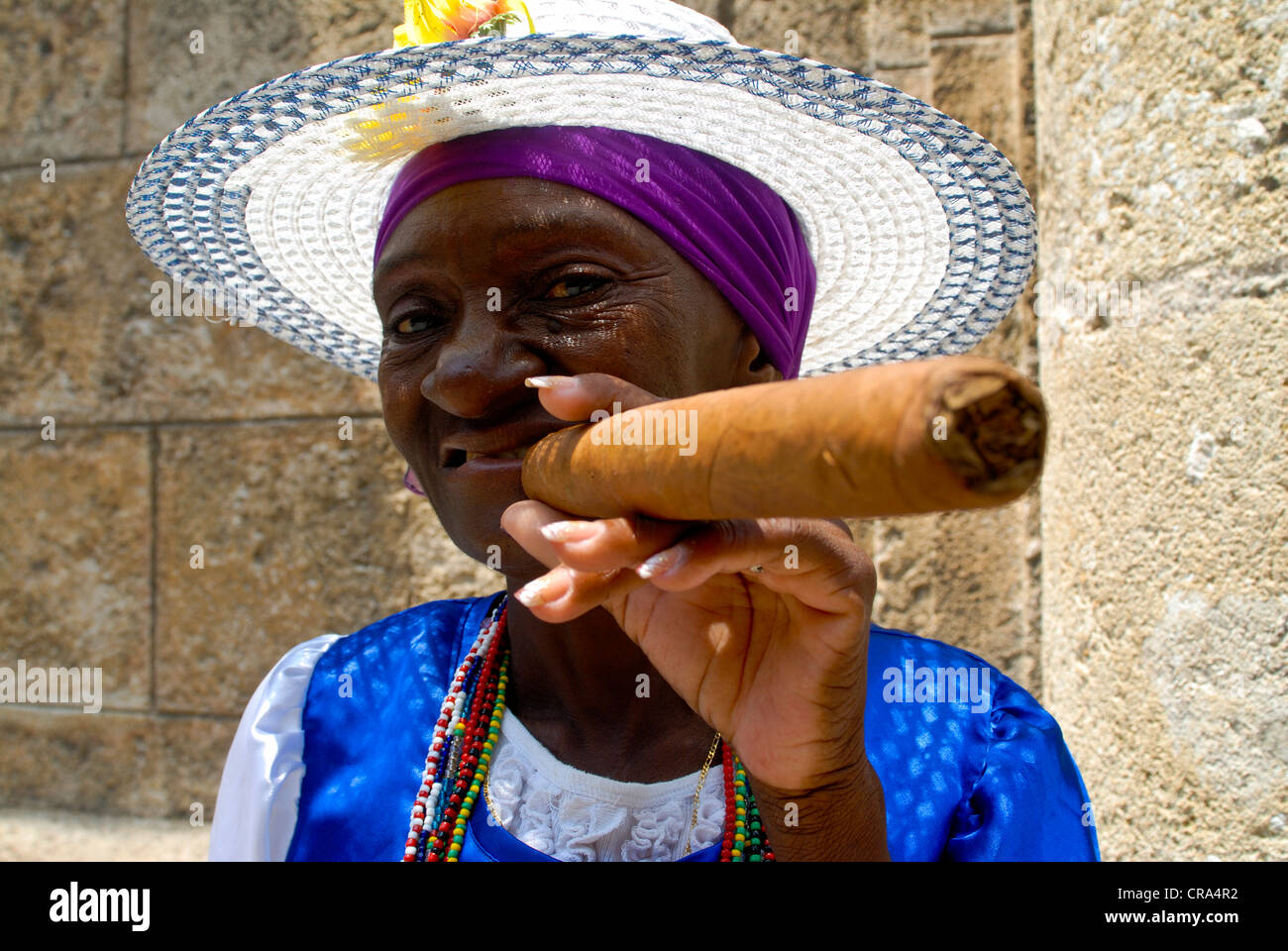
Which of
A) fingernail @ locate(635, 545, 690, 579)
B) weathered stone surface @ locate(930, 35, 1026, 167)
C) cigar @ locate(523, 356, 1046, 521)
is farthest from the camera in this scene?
weathered stone surface @ locate(930, 35, 1026, 167)

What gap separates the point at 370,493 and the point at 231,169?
5.01ft

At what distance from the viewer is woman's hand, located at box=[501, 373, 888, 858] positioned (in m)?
0.88

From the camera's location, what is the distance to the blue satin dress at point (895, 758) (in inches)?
57.5

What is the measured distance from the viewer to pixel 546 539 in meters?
0.96

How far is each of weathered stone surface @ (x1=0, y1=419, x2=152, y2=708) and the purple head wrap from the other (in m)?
2.10

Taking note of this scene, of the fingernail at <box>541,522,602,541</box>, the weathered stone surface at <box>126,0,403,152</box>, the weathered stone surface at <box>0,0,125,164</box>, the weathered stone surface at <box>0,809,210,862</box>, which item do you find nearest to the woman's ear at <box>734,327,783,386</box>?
the fingernail at <box>541,522,602,541</box>

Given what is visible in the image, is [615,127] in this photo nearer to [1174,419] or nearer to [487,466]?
[487,466]

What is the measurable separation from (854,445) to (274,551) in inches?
112

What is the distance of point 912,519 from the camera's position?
8.67ft

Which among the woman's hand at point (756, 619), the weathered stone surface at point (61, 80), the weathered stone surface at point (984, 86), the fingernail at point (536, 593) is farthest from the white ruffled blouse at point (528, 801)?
the weathered stone surface at point (61, 80)

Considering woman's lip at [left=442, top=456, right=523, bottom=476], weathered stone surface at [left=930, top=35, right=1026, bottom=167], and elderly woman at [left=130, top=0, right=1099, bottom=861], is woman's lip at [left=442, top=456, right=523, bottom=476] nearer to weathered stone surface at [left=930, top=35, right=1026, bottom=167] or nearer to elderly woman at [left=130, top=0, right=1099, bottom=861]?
elderly woman at [left=130, top=0, right=1099, bottom=861]

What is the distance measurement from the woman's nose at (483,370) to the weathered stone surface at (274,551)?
1.67m
